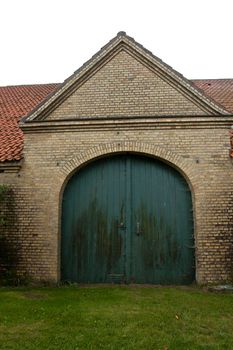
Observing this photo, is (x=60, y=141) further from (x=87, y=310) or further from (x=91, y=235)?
(x=87, y=310)

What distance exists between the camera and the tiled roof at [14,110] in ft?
33.0

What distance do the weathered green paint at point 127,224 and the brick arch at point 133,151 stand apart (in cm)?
31

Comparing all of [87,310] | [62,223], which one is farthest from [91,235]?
[87,310]

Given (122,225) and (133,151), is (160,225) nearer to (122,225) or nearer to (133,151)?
(122,225)

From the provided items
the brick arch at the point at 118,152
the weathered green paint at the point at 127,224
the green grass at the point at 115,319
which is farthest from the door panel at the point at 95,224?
the green grass at the point at 115,319

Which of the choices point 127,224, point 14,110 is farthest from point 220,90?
point 127,224

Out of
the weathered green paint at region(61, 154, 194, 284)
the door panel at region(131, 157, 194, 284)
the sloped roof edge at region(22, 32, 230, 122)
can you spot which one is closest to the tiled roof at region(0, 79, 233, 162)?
the sloped roof edge at region(22, 32, 230, 122)

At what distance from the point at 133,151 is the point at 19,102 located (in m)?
6.97

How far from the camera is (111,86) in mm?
10078

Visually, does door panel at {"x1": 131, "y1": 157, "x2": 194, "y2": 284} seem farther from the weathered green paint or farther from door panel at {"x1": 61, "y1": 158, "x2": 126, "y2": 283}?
door panel at {"x1": 61, "y1": 158, "x2": 126, "y2": 283}

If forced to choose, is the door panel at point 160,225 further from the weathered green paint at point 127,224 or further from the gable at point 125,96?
the gable at point 125,96

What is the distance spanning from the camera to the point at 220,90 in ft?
49.8

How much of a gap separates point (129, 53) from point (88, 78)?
4.40 ft

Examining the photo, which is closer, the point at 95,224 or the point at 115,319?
the point at 115,319
